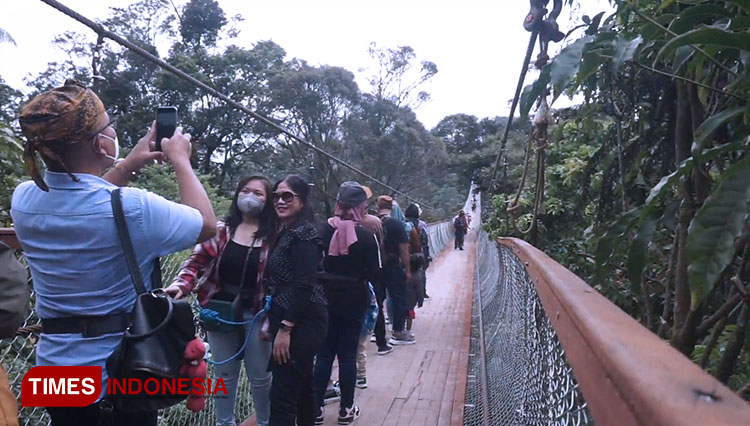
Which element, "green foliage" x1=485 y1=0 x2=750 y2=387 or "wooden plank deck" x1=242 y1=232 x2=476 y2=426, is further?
"wooden plank deck" x1=242 y1=232 x2=476 y2=426

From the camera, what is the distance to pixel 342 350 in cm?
334

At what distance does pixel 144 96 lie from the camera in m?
17.9

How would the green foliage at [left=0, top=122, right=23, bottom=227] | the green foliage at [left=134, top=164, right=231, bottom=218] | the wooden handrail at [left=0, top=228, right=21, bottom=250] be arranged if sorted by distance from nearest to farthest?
1. the wooden handrail at [left=0, top=228, right=21, bottom=250]
2. the green foliage at [left=0, top=122, right=23, bottom=227]
3. the green foliage at [left=134, top=164, right=231, bottom=218]

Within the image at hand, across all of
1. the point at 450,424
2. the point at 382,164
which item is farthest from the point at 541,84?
the point at 382,164

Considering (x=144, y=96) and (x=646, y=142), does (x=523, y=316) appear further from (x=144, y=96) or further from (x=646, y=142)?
(x=144, y=96)

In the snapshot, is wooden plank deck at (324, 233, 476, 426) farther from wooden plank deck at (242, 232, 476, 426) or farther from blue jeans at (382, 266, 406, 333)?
blue jeans at (382, 266, 406, 333)

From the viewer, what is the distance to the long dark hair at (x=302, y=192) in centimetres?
280

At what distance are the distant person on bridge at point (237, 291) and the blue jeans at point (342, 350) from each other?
24.9 inches

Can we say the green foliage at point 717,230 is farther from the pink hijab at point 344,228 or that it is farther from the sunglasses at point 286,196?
the pink hijab at point 344,228

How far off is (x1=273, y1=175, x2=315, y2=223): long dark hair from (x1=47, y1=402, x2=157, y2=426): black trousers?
1.47 metres

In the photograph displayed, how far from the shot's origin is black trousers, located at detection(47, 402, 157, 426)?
1.34 metres

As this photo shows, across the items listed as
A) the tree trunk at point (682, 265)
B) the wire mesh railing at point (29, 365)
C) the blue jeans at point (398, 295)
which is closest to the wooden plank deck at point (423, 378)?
the blue jeans at point (398, 295)

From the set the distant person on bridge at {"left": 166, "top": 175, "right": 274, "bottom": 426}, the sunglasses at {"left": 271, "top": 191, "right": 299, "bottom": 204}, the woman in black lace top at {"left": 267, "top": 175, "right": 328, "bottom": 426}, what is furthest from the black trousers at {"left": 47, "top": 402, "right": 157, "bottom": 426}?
the sunglasses at {"left": 271, "top": 191, "right": 299, "bottom": 204}

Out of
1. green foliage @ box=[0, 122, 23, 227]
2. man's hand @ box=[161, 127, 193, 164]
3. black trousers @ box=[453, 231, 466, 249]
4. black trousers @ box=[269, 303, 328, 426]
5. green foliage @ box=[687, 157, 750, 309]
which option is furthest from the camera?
black trousers @ box=[453, 231, 466, 249]
